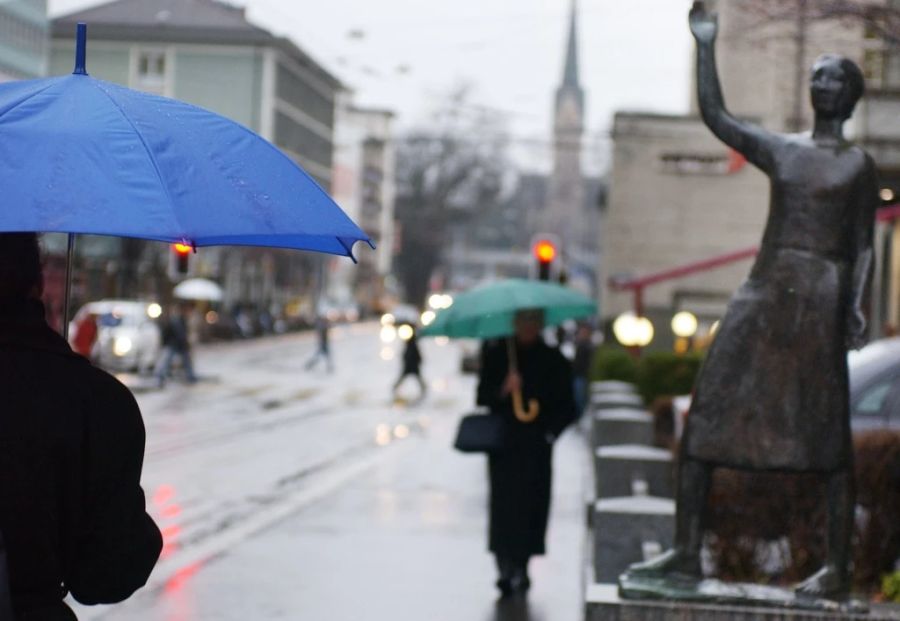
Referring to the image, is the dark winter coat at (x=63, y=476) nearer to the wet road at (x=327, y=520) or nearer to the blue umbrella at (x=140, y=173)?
the blue umbrella at (x=140, y=173)

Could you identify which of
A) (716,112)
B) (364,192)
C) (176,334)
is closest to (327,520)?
(716,112)

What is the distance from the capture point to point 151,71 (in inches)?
1768

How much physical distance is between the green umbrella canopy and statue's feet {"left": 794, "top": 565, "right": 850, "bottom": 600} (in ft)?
13.0

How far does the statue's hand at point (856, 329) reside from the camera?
7.38 metres

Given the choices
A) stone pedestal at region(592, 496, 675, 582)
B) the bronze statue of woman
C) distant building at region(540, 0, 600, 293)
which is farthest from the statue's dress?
distant building at region(540, 0, 600, 293)

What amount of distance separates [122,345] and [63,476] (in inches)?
1533

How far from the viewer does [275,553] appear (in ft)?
40.8

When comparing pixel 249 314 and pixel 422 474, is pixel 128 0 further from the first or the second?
pixel 249 314

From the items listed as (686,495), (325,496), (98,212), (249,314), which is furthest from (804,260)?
(249,314)

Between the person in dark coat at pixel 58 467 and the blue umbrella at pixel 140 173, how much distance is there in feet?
0.62

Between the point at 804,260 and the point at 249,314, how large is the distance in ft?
238

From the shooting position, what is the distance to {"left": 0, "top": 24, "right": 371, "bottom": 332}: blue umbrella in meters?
4.00

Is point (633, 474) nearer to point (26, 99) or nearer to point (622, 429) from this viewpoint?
point (622, 429)

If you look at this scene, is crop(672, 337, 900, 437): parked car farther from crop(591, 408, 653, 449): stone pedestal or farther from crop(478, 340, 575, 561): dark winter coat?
crop(591, 408, 653, 449): stone pedestal
